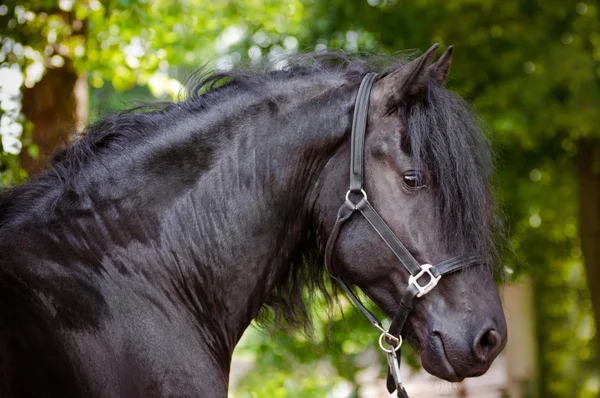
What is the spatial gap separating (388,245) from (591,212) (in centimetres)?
812

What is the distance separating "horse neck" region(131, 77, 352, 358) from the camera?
9.82ft

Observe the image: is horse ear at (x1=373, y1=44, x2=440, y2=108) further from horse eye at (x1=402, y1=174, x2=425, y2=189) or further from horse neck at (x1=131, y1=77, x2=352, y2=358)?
horse eye at (x1=402, y1=174, x2=425, y2=189)

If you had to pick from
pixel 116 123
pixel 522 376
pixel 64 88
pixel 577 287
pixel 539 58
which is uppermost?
pixel 64 88

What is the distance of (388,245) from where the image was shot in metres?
2.91

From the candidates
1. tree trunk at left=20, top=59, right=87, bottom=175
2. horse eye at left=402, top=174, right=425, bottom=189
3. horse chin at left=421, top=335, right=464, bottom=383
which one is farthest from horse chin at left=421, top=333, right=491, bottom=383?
tree trunk at left=20, top=59, right=87, bottom=175

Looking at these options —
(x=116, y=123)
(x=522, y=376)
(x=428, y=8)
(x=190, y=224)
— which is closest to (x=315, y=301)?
(x=190, y=224)

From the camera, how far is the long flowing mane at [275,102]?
2.92 metres

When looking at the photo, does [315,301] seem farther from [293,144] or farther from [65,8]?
[65,8]

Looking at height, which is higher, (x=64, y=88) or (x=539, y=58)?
(x=64, y=88)

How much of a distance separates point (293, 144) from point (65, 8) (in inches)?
124

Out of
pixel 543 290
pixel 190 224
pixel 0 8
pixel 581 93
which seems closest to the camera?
pixel 190 224

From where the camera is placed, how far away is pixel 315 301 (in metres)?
3.53

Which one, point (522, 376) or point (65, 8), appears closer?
point (65, 8)

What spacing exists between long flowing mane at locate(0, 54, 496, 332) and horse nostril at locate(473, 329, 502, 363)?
315 millimetres
